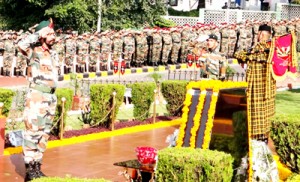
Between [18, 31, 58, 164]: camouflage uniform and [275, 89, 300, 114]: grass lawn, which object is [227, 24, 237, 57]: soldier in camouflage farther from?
[18, 31, 58, 164]: camouflage uniform

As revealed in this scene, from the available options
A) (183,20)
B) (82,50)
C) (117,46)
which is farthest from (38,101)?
(183,20)

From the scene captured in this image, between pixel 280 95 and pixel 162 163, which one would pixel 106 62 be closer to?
pixel 280 95

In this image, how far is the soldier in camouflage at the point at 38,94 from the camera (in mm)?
7867

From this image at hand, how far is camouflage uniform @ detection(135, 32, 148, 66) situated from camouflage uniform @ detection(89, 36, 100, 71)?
1.77 metres

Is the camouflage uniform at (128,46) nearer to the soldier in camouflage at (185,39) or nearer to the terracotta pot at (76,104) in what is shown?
the soldier in camouflage at (185,39)

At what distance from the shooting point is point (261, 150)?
7.16 meters

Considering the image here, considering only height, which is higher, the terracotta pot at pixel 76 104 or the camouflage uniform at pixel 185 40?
the camouflage uniform at pixel 185 40

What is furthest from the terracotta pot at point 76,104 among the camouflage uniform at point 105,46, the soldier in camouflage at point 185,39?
the soldier in camouflage at point 185,39

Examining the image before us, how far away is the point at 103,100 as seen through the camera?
40.0 ft

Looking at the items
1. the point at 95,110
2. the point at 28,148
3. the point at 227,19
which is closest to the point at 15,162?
the point at 28,148

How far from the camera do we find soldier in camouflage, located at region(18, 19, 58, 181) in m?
7.87

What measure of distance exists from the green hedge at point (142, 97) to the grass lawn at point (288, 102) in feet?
12.4

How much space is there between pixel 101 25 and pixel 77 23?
1989mm

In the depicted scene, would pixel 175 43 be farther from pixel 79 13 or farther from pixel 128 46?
pixel 79 13
